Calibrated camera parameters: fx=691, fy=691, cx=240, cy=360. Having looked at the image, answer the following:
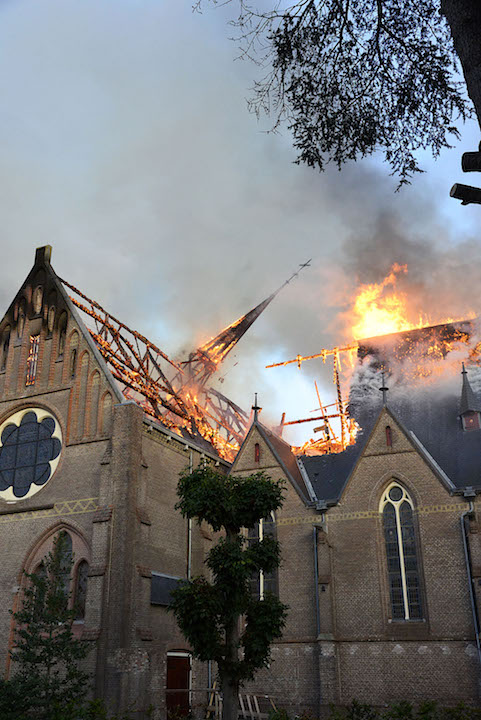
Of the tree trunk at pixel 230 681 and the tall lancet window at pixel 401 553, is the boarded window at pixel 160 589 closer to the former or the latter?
the tree trunk at pixel 230 681

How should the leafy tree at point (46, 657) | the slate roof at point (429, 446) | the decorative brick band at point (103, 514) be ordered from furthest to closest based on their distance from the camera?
the slate roof at point (429, 446), the decorative brick band at point (103, 514), the leafy tree at point (46, 657)

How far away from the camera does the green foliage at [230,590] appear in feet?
62.8

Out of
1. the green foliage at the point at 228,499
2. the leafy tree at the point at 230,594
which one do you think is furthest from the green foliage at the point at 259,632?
the green foliage at the point at 228,499

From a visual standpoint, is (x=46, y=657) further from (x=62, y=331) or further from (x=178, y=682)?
(x=62, y=331)

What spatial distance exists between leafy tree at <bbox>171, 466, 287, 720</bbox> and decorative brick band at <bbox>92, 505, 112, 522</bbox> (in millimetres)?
8150

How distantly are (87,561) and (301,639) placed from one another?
10.1m

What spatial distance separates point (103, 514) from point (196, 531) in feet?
21.6

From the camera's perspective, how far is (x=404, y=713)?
65.4ft

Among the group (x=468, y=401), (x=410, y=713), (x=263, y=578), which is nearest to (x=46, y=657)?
(x=410, y=713)

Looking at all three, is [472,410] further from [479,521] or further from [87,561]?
[87,561]

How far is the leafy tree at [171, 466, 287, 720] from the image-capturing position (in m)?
19.1

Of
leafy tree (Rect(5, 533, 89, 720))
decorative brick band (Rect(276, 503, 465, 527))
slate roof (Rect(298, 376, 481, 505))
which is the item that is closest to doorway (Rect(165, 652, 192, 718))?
leafy tree (Rect(5, 533, 89, 720))

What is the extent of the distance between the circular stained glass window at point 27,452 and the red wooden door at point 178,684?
9740mm

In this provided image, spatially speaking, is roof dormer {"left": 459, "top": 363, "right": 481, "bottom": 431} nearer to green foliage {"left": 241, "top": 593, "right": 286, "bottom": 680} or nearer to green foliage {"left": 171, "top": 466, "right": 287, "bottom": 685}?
green foliage {"left": 171, "top": 466, "right": 287, "bottom": 685}
